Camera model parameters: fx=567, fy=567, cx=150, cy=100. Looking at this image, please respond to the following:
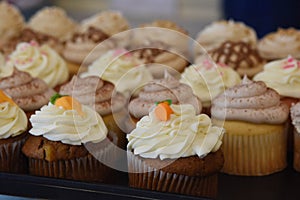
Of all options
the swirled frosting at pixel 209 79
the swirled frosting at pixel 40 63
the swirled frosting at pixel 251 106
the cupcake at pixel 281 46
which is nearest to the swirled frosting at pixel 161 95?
the swirled frosting at pixel 251 106

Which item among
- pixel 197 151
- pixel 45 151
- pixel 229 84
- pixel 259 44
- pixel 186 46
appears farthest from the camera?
pixel 186 46

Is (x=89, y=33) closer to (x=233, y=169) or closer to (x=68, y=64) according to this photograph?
(x=68, y=64)

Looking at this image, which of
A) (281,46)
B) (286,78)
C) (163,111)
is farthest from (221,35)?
(163,111)

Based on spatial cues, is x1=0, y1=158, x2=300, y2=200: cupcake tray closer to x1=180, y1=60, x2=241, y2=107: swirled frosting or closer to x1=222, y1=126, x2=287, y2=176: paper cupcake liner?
x1=222, y1=126, x2=287, y2=176: paper cupcake liner

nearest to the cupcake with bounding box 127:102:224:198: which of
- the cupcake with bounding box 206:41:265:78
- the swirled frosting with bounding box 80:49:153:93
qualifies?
the swirled frosting with bounding box 80:49:153:93

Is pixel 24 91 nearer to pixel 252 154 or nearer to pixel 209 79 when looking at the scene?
pixel 209 79

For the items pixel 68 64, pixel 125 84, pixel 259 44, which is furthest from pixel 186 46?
pixel 125 84
